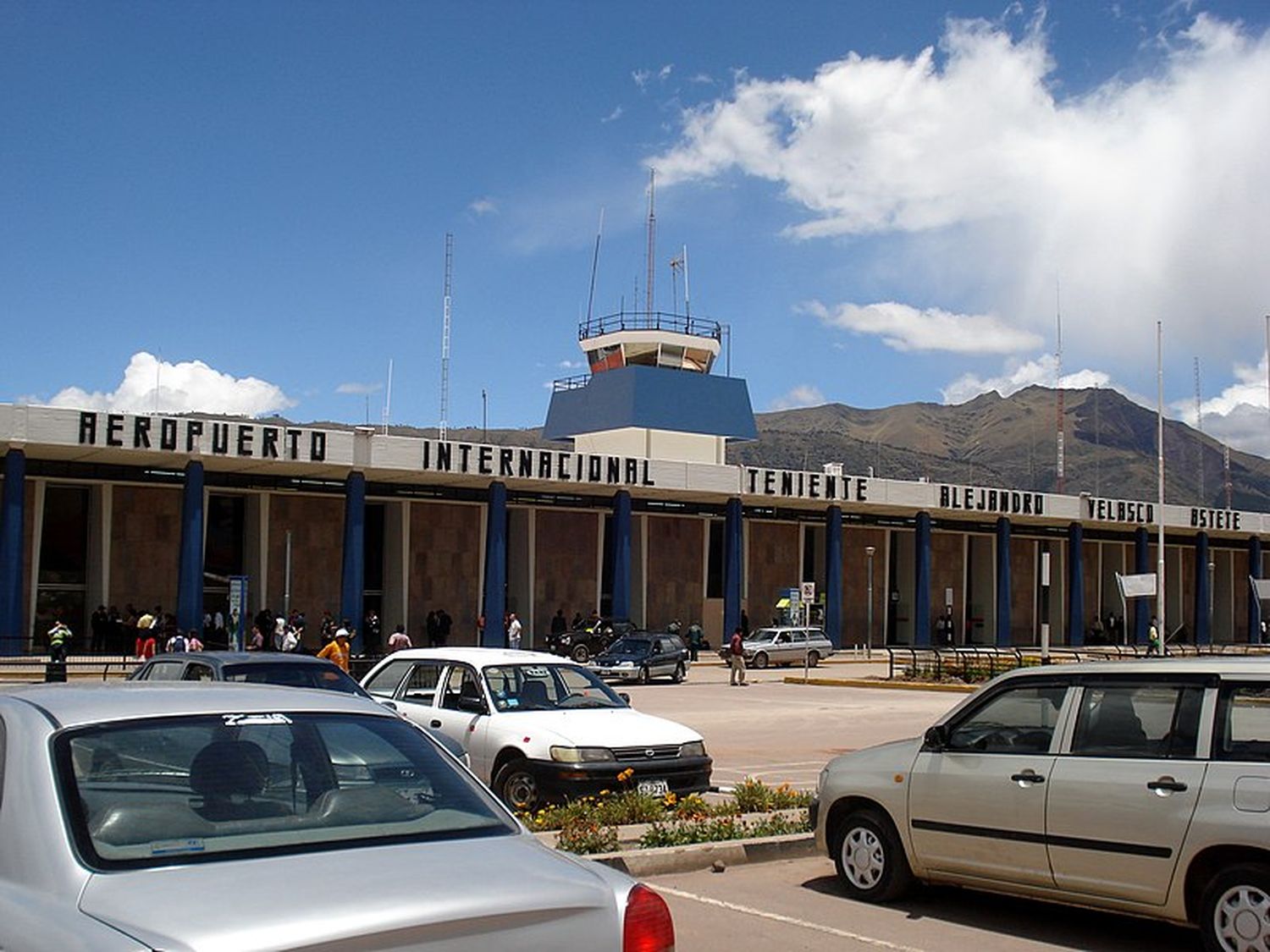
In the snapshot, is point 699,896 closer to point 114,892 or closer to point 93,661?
point 114,892

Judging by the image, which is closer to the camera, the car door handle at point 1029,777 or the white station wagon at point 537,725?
the car door handle at point 1029,777

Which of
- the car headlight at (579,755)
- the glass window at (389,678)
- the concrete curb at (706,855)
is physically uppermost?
the glass window at (389,678)

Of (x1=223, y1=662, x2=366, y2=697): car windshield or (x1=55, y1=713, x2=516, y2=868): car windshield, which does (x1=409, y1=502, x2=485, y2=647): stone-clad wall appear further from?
(x1=55, y1=713, x2=516, y2=868): car windshield

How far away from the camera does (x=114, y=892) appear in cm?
355

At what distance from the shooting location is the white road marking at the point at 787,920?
7738 mm

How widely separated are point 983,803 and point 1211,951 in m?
1.52

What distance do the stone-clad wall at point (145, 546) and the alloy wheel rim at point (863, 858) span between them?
3427 cm

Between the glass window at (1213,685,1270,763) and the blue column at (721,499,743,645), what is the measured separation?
41.6 m

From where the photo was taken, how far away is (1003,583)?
57.3 meters

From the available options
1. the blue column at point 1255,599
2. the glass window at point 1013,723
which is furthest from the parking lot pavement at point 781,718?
the blue column at point 1255,599

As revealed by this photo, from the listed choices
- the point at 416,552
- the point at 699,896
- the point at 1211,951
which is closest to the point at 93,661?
the point at 416,552

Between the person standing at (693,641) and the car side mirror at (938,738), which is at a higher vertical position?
the car side mirror at (938,738)

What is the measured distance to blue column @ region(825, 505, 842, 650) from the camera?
51.8 metres

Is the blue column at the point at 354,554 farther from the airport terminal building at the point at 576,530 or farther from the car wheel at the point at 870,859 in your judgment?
the car wheel at the point at 870,859
